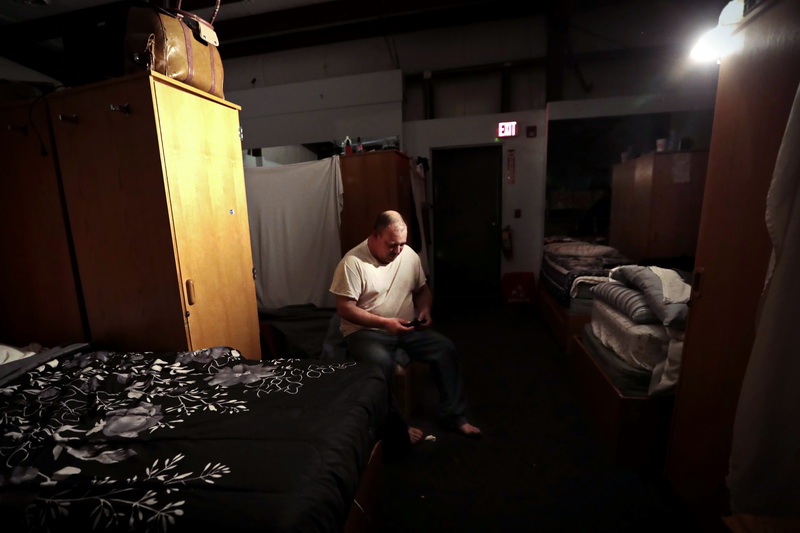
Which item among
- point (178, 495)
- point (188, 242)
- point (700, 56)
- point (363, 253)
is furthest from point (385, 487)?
point (700, 56)

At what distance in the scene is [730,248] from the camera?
1176 millimetres

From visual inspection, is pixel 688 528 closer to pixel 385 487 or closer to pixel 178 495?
pixel 385 487

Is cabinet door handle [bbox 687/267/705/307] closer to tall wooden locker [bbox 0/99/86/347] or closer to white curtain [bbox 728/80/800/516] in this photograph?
white curtain [bbox 728/80/800/516]

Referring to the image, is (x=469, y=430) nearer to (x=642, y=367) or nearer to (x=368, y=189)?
(x=642, y=367)

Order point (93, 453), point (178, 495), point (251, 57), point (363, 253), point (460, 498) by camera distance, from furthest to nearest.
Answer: point (251, 57)
point (363, 253)
point (460, 498)
point (93, 453)
point (178, 495)

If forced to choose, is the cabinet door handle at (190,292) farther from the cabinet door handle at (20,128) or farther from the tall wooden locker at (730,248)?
the tall wooden locker at (730,248)

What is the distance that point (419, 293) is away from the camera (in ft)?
7.71

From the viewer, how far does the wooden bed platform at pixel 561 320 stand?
110 inches

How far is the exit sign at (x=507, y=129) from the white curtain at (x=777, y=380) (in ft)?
11.8

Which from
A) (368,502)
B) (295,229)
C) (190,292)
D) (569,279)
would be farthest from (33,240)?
(569,279)

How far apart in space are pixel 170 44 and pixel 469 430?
2.36 m

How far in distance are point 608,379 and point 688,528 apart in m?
0.64

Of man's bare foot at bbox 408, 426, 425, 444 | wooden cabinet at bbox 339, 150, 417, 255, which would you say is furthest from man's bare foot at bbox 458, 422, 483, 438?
wooden cabinet at bbox 339, 150, 417, 255

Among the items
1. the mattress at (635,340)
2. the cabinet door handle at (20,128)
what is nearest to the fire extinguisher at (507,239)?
the mattress at (635,340)
